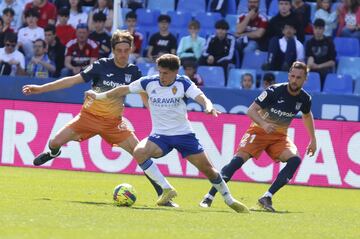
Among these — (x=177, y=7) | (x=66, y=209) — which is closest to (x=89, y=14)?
(x=177, y=7)

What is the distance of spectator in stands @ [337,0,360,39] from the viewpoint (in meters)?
22.3

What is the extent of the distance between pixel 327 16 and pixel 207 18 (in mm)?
2703

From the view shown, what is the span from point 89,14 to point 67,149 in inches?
205

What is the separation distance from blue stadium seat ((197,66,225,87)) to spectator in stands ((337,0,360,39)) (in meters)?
2.88

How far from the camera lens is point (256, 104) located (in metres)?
13.7

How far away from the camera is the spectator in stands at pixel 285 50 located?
2152 cm

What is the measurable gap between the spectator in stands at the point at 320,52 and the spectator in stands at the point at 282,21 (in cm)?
73

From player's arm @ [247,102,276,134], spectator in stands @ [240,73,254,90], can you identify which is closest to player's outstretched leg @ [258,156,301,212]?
player's arm @ [247,102,276,134]

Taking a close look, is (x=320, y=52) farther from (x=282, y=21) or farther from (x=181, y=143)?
(x=181, y=143)

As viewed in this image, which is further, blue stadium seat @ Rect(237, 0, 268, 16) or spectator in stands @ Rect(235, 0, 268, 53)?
blue stadium seat @ Rect(237, 0, 268, 16)

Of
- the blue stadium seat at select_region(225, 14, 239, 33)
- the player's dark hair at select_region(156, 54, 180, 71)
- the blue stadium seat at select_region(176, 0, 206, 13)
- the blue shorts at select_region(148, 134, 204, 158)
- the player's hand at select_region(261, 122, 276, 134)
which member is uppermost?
the player's dark hair at select_region(156, 54, 180, 71)

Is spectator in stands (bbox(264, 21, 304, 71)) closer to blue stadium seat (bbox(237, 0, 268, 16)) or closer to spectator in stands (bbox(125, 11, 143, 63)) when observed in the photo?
blue stadium seat (bbox(237, 0, 268, 16))

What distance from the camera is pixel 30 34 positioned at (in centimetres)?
2364

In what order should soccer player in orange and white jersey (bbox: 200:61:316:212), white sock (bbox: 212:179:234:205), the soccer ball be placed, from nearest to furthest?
white sock (bbox: 212:179:234:205), the soccer ball, soccer player in orange and white jersey (bbox: 200:61:316:212)
